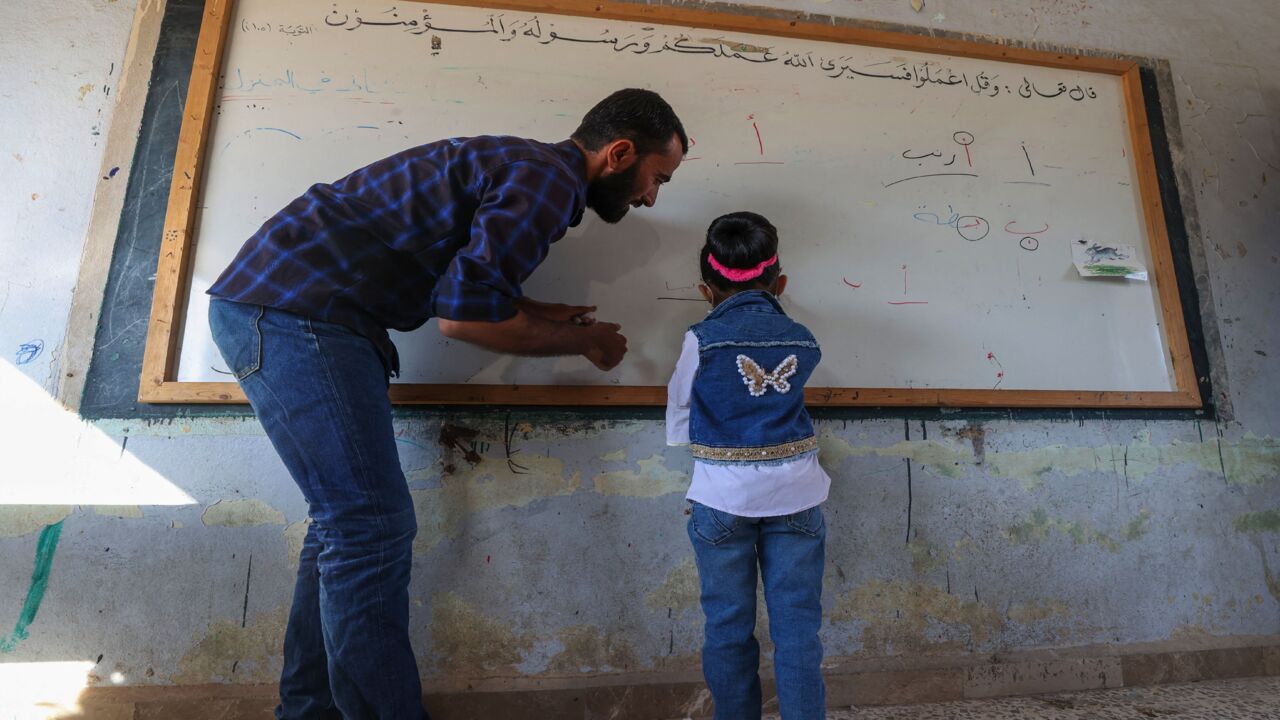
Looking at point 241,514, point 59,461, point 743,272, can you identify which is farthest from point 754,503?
point 59,461

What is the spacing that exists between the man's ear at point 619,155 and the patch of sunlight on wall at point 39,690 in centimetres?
154

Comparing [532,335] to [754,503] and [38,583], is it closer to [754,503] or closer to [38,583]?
[754,503]

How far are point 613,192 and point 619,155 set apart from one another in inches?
2.9

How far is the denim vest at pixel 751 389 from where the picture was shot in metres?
1.11

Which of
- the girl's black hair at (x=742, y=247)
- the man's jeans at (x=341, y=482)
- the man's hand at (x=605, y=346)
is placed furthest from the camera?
the man's hand at (x=605, y=346)

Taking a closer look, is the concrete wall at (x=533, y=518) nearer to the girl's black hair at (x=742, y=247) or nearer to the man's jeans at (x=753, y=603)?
the man's jeans at (x=753, y=603)

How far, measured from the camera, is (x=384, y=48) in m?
1.57

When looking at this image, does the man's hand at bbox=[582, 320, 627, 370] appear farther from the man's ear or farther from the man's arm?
A: the man's ear

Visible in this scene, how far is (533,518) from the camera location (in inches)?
55.8

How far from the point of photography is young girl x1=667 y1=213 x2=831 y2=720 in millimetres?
1087

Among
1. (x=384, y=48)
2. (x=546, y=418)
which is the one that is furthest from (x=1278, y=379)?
(x=384, y=48)

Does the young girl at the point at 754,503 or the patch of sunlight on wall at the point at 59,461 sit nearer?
the young girl at the point at 754,503

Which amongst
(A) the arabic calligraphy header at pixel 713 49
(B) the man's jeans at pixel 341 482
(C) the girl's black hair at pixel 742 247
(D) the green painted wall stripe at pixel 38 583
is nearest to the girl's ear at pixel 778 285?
(C) the girl's black hair at pixel 742 247

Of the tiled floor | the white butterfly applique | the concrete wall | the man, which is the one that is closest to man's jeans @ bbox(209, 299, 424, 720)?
the man
